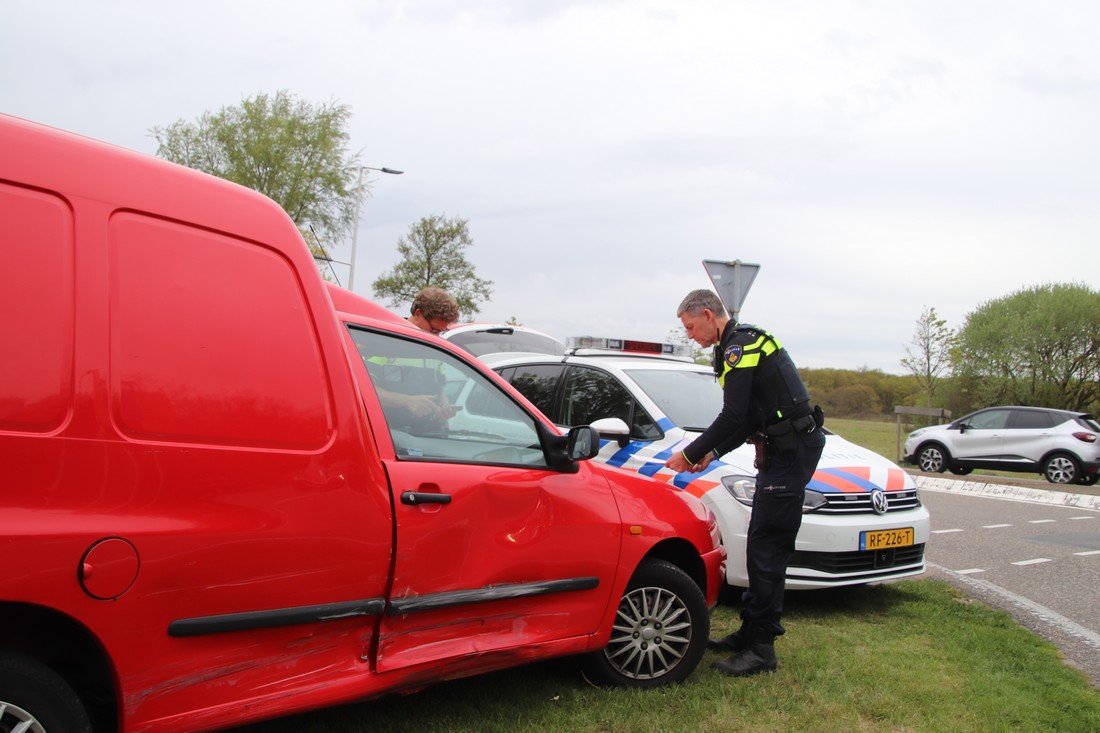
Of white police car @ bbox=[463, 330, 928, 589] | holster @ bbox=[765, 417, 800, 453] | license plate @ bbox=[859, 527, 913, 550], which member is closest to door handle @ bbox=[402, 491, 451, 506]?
holster @ bbox=[765, 417, 800, 453]

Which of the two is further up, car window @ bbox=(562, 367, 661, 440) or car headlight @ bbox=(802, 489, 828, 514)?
car window @ bbox=(562, 367, 661, 440)

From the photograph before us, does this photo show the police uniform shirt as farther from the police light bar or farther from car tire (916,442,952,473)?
car tire (916,442,952,473)

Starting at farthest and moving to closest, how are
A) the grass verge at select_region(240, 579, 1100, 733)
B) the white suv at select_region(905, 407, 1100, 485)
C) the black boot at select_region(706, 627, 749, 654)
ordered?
1. the white suv at select_region(905, 407, 1100, 485)
2. the black boot at select_region(706, 627, 749, 654)
3. the grass verge at select_region(240, 579, 1100, 733)

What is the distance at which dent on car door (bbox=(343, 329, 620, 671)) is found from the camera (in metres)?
3.03

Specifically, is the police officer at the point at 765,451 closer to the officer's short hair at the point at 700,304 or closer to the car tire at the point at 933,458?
the officer's short hair at the point at 700,304

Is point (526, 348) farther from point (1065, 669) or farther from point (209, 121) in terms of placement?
point (209, 121)

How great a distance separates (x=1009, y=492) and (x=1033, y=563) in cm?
731

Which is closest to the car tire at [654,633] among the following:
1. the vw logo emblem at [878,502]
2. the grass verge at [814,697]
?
the grass verge at [814,697]

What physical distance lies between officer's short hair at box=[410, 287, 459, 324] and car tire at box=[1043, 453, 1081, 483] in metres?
14.6

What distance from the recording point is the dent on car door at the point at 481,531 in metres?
3.03

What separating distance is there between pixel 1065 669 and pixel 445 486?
11.8 feet

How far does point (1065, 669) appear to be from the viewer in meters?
4.59

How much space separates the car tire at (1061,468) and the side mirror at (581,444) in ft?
50.4

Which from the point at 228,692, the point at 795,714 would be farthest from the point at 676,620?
the point at 228,692
